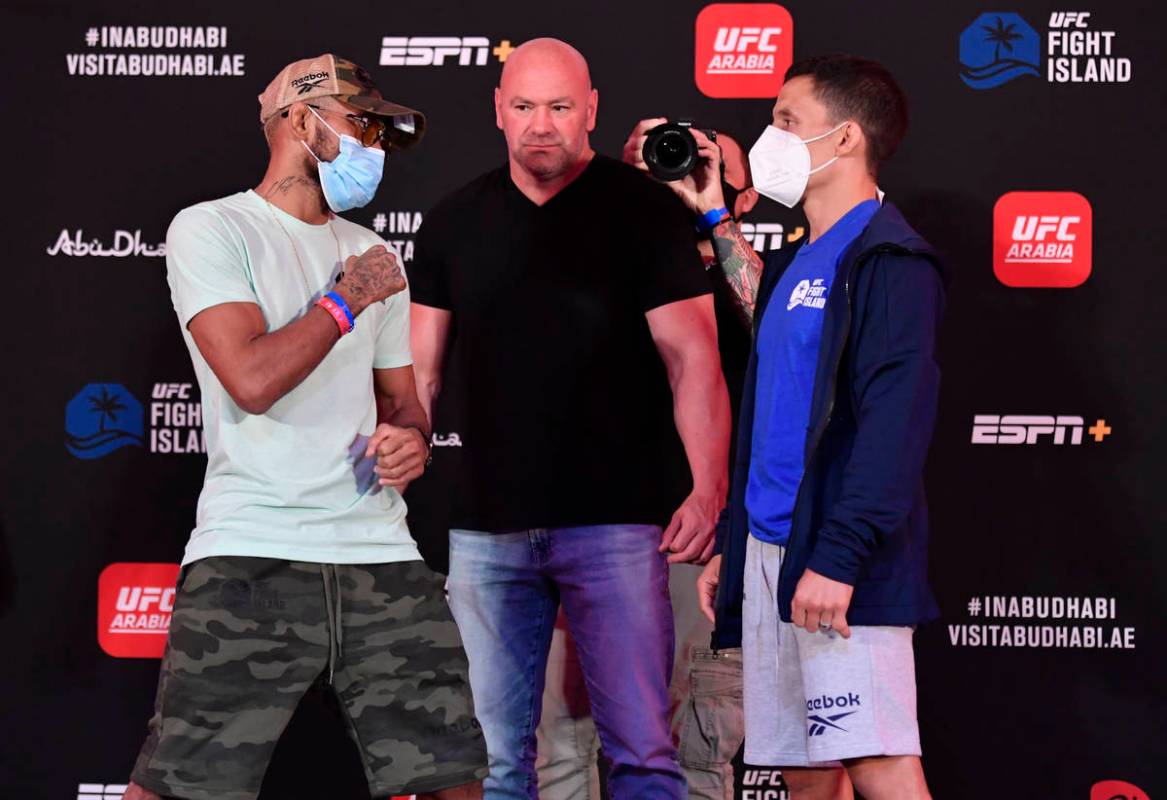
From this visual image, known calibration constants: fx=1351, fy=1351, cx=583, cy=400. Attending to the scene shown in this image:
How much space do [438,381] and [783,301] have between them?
940mm

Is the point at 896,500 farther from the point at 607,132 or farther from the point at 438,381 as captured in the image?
the point at 607,132

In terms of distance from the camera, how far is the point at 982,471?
3426 mm

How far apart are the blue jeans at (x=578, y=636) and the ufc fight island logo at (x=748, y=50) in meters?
1.26

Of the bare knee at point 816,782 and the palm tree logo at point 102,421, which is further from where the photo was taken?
the palm tree logo at point 102,421

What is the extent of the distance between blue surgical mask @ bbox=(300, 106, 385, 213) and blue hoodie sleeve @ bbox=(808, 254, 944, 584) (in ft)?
3.02

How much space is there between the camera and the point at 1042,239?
3416 millimetres

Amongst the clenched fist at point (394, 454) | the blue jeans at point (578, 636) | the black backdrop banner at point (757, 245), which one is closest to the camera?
the clenched fist at point (394, 454)

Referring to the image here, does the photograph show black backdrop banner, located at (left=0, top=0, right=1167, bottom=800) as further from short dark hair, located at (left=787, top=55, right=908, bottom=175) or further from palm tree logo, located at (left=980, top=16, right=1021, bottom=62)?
short dark hair, located at (left=787, top=55, right=908, bottom=175)

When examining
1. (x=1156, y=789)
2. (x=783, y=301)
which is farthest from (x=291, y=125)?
(x=1156, y=789)

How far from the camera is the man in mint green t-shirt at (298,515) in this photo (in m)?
2.23

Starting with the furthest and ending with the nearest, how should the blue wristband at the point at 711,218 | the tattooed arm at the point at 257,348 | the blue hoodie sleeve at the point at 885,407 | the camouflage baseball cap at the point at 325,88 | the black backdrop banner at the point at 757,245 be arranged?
1. the black backdrop banner at the point at 757,245
2. the blue wristband at the point at 711,218
3. the camouflage baseball cap at the point at 325,88
4. the tattooed arm at the point at 257,348
5. the blue hoodie sleeve at the point at 885,407

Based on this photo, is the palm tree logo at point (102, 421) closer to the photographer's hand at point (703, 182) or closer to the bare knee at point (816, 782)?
the photographer's hand at point (703, 182)

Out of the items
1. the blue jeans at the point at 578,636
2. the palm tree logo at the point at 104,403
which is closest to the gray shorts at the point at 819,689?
the blue jeans at the point at 578,636

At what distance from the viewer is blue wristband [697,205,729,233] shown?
9.57 ft
